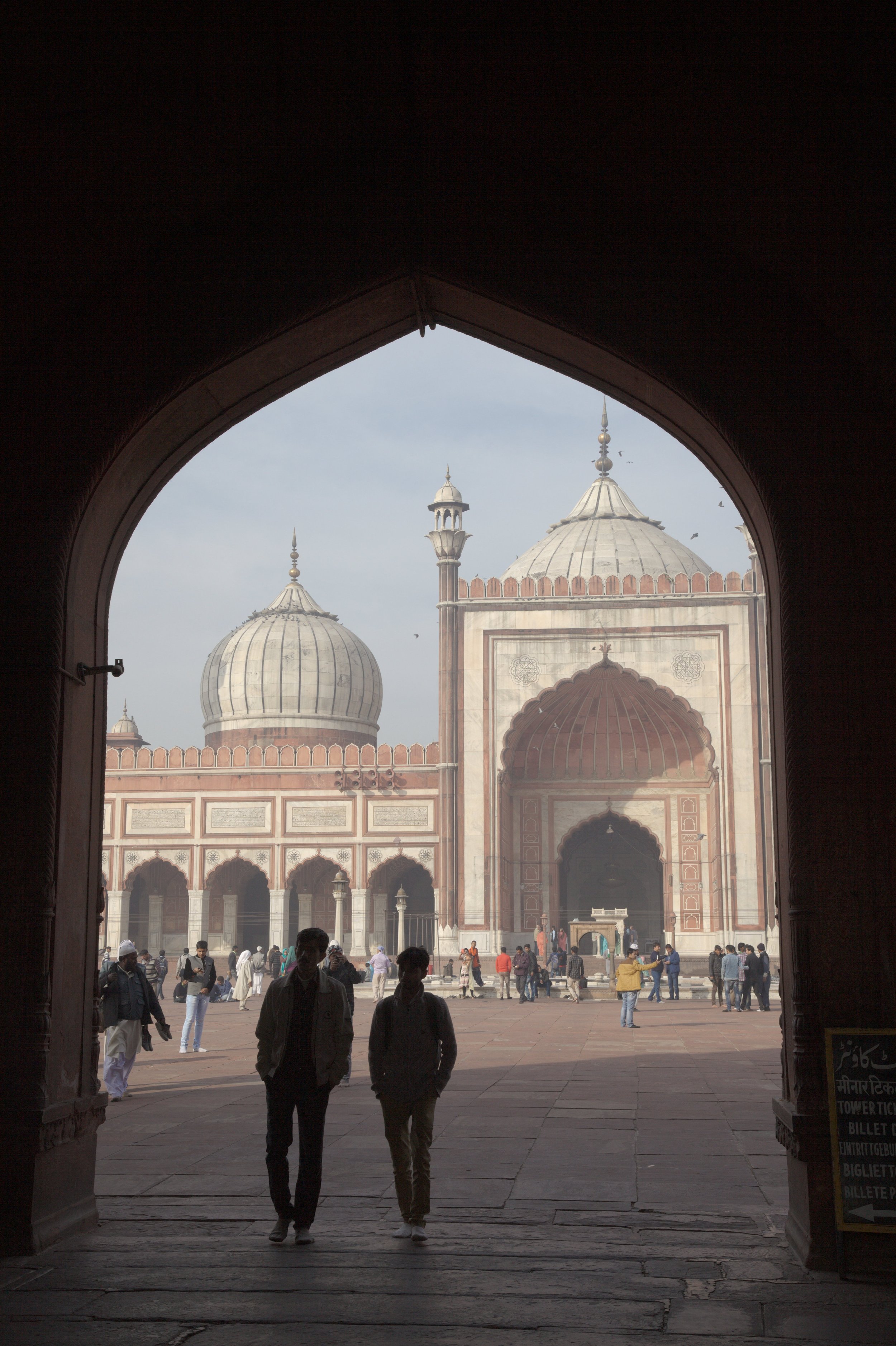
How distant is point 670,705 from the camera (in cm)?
2403

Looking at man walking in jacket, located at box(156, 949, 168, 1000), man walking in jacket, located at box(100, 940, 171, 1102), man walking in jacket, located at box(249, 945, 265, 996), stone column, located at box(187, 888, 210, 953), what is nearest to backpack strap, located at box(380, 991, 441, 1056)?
man walking in jacket, located at box(100, 940, 171, 1102)

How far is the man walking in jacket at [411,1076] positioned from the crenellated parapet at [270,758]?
69.0 feet

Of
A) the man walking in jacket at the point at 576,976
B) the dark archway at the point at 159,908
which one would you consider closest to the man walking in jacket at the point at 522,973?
the man walking in jacket at the point at 576,976

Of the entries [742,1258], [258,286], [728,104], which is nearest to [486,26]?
[728,104]

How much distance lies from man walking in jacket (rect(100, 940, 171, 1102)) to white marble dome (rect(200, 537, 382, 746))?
21626 millimetres

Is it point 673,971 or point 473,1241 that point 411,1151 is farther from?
point 673,971

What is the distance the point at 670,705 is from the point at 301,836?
7.53m

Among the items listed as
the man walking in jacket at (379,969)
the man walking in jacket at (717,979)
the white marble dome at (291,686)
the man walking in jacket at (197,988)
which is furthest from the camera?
the white marble dome at (291,686)

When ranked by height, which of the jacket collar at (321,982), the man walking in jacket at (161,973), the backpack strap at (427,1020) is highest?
the jacket collar at (321,982)

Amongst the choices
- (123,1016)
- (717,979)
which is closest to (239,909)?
(717,979)

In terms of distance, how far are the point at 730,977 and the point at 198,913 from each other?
13.1m

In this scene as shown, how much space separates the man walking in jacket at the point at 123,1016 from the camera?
292 inches

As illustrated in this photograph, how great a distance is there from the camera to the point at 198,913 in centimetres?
2528

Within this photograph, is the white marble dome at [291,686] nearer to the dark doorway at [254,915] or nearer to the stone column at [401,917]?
the dark doorway at [254,915]
